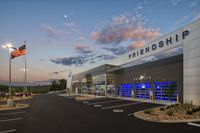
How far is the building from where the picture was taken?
23.1m

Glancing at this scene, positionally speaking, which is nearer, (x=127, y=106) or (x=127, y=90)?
(x=127, y=106)

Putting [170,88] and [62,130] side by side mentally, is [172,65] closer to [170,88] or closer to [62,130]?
[170,88]

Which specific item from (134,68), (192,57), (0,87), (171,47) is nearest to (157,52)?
(171,47)

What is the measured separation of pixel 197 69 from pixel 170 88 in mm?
4453

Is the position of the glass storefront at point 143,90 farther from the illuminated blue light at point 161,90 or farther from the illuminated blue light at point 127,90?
the illuminated blue light at point 127,90

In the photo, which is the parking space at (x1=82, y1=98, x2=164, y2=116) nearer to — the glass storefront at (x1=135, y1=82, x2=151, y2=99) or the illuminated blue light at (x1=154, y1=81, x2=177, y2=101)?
the illuminated blue light at (x1=154, y1=81, x2=177, y2=101)

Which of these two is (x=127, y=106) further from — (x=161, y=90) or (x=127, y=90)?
(x=127, y=90)

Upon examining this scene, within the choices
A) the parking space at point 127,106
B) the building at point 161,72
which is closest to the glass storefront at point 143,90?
the building at point 161,72

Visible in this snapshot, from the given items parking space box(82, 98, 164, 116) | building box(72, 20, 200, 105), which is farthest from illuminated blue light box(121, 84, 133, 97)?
parking space box(82, 98, 164, 116)

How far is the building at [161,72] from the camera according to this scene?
23094 mm

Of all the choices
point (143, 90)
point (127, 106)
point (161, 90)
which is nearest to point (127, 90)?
point (143, 90)

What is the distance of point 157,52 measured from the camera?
112 ft

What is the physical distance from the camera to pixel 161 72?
3303 centimetres

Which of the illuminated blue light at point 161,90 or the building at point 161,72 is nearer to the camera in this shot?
the building at point 161,72
